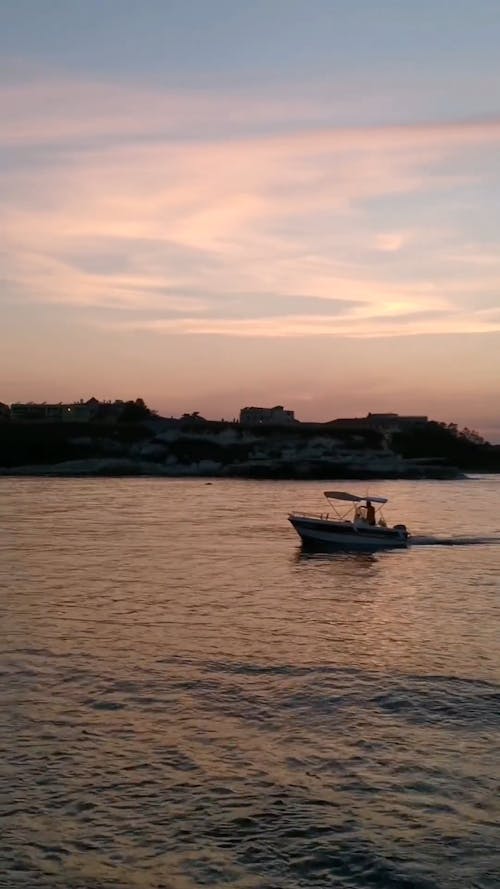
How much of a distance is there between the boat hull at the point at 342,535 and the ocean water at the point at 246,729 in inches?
399

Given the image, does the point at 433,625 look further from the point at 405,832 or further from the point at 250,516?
the point at 250,516

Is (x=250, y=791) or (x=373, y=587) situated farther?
(x=373, y=587)

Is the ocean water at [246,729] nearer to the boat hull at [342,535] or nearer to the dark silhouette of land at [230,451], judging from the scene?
the boat hull at [342,535]

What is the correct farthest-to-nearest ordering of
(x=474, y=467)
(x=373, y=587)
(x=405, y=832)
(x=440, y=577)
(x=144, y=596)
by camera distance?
1. (x=474, y=467)
2. (x=440, y=577)
3. (x=373, y=587)
4. (x=144, y=596)
5. (x=405, y=832)

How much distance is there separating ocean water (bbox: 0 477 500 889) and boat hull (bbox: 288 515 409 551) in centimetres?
1013

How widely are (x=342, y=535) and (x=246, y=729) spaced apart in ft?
107

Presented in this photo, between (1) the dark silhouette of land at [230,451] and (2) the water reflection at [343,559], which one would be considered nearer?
(2) the water reflection at [343,559]

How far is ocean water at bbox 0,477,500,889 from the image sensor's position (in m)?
12.4

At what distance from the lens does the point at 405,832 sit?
13.2 m

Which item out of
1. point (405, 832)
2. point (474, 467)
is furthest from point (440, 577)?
point (474, 467)

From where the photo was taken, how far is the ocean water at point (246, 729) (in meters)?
12.4

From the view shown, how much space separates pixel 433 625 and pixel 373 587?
9.10 m

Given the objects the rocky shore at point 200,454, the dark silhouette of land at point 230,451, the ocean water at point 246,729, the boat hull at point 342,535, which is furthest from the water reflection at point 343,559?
the dark silhouette of land at point 230,451

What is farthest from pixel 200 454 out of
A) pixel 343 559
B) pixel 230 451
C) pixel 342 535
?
pixel 343 559
